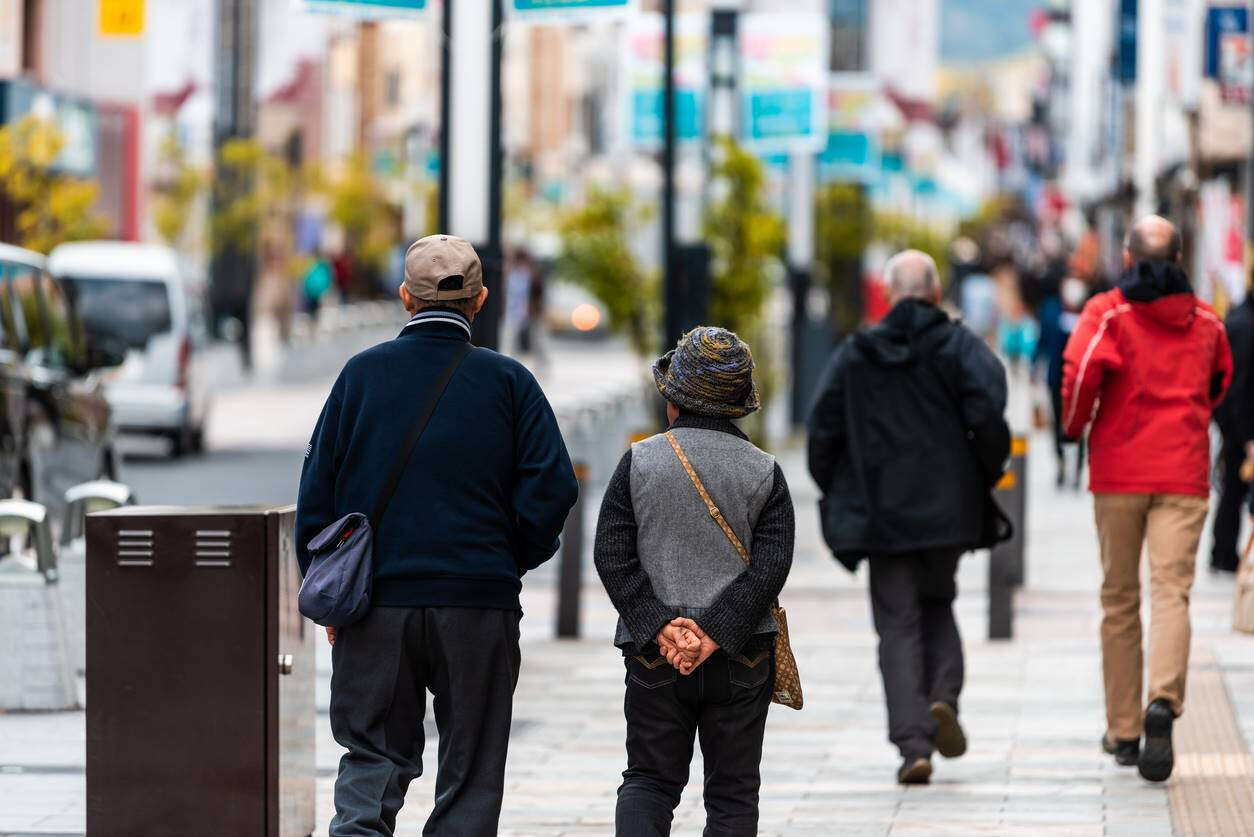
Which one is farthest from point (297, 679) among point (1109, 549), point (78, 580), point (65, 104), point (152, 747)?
point (65, 104)

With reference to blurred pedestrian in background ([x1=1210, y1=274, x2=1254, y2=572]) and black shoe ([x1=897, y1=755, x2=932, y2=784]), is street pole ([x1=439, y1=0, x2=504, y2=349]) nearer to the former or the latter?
black shoe ([x1=897, y1=755, x2=932, y2=784])

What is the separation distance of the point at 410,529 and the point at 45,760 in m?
3.30

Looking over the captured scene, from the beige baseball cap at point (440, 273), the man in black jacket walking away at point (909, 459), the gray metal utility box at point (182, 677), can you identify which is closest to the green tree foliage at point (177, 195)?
the man in black jacket walking away at point (909, 459)

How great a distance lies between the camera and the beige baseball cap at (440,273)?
21.1 ft

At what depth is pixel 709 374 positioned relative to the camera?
20.6ft

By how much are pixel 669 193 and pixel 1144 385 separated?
1060cm

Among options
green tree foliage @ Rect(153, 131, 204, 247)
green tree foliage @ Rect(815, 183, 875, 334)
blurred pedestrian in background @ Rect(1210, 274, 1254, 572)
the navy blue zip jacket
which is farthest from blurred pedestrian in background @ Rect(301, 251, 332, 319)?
the navy blue zip jacket

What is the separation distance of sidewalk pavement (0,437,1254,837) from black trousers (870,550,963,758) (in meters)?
0.23

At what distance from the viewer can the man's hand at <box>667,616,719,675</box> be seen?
616cm

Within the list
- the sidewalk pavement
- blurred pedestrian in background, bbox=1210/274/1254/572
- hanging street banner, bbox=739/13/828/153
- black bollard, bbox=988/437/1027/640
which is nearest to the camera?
the sidewalk pavement

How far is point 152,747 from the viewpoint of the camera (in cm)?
678

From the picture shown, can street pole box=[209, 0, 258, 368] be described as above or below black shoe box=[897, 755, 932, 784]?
above

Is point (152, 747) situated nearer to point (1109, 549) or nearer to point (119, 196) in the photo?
point (1109, 549)

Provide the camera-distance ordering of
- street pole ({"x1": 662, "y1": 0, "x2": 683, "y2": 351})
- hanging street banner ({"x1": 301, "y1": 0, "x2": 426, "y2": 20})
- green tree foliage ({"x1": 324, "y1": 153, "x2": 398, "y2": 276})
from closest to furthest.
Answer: hanging street banner ({"x1": 301, "y1": 0, "x2": 426, "y2": 20}) → street pole ({"x1": 662, "y1": 0, "x2": 683, "y2": 351}) → green tree foliage ({"x1": 324, "y1": 153, "x2": 398, "y2": 276})
